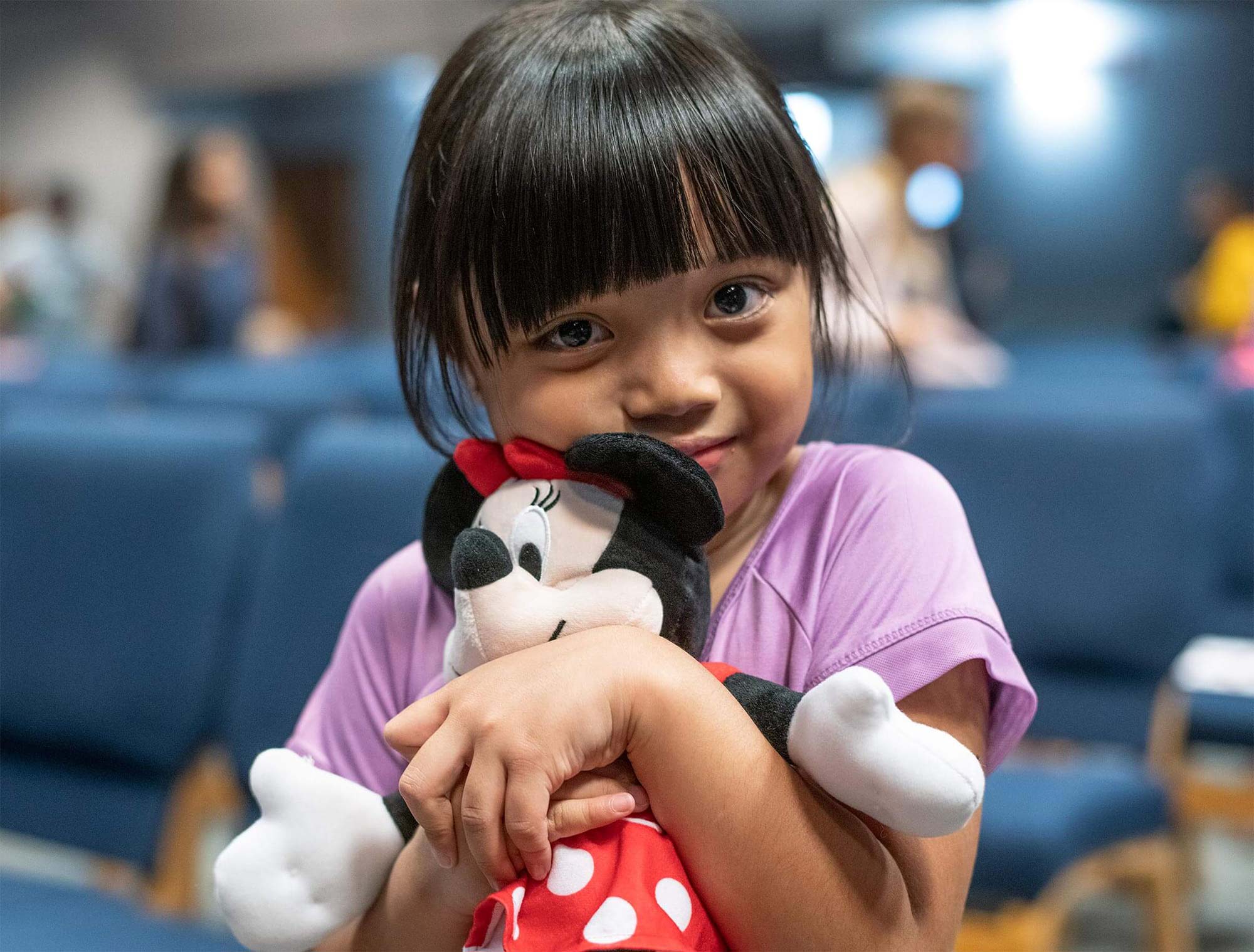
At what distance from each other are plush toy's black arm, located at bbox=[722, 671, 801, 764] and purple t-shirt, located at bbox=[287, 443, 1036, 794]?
0.06m

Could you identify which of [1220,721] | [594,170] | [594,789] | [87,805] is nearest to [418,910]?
[594,789]

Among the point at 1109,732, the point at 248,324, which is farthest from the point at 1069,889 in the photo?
the point at 248,324

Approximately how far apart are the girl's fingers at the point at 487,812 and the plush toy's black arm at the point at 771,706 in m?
0.12

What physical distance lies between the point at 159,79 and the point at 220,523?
35.8 feet

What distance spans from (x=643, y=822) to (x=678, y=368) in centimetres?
22

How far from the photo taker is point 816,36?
1070 centimetres

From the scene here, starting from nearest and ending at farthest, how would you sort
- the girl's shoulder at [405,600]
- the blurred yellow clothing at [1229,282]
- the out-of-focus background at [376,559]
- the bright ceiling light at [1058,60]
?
the girl's shoulder at [405,600] < the out-of-focus background at [376,559] < the blurred yellow clothing at [1229,282] < the bright ceiling light at [1058,60]

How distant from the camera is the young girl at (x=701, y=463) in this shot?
0.61 metres

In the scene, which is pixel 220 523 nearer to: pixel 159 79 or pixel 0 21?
pixel 159 79

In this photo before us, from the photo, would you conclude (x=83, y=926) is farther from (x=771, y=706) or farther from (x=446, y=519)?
(x=771, y=706)

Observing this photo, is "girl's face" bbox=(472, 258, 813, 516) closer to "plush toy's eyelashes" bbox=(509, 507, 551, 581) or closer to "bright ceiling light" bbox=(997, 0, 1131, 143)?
"plush toy's eyelashes" bbox=(509, 507, 551, 581)

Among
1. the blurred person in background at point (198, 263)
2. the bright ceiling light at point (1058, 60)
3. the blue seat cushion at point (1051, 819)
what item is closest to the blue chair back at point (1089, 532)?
the blue seat cushion at point (1051, 819)

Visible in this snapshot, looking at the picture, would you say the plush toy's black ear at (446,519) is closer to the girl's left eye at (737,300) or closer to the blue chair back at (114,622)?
the girl's left eye at (737,300)

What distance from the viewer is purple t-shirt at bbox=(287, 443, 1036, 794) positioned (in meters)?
0.68
